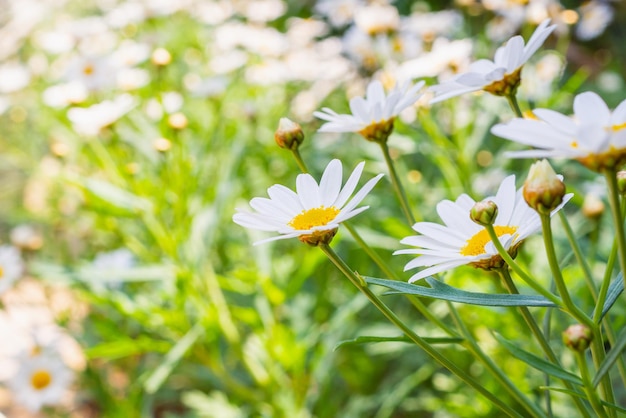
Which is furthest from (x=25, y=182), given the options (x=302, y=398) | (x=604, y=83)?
(x=604, y=83)

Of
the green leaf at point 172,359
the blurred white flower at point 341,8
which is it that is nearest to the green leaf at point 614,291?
the green leaf at point 172,359

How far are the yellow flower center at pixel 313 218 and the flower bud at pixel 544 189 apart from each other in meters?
0.14

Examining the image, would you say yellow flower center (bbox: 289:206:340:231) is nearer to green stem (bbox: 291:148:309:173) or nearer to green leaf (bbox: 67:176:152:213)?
green stem (bbox: 291:148:309:173)

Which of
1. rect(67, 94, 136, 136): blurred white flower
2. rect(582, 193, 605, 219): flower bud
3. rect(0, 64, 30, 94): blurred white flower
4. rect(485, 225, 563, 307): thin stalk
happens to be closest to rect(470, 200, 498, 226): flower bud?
rect(485, 225, 563, 307): thin stalk

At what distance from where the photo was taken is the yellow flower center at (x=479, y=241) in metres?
0.38

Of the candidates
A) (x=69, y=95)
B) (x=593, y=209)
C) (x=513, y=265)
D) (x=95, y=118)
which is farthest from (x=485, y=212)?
(x=69, y=95)

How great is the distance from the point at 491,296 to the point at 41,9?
209 cm

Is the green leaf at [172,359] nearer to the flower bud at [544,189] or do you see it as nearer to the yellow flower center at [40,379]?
the yellow flower center at [40,379]

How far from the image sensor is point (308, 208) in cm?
43

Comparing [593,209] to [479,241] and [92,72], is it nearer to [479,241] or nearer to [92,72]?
[479,241]

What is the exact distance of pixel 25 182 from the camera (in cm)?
252

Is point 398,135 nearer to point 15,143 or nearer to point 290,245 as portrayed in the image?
point 290,245

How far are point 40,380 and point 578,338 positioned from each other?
1032 millimetres

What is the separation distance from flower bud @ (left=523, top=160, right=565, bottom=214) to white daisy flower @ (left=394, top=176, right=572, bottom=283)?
0.05 meters
